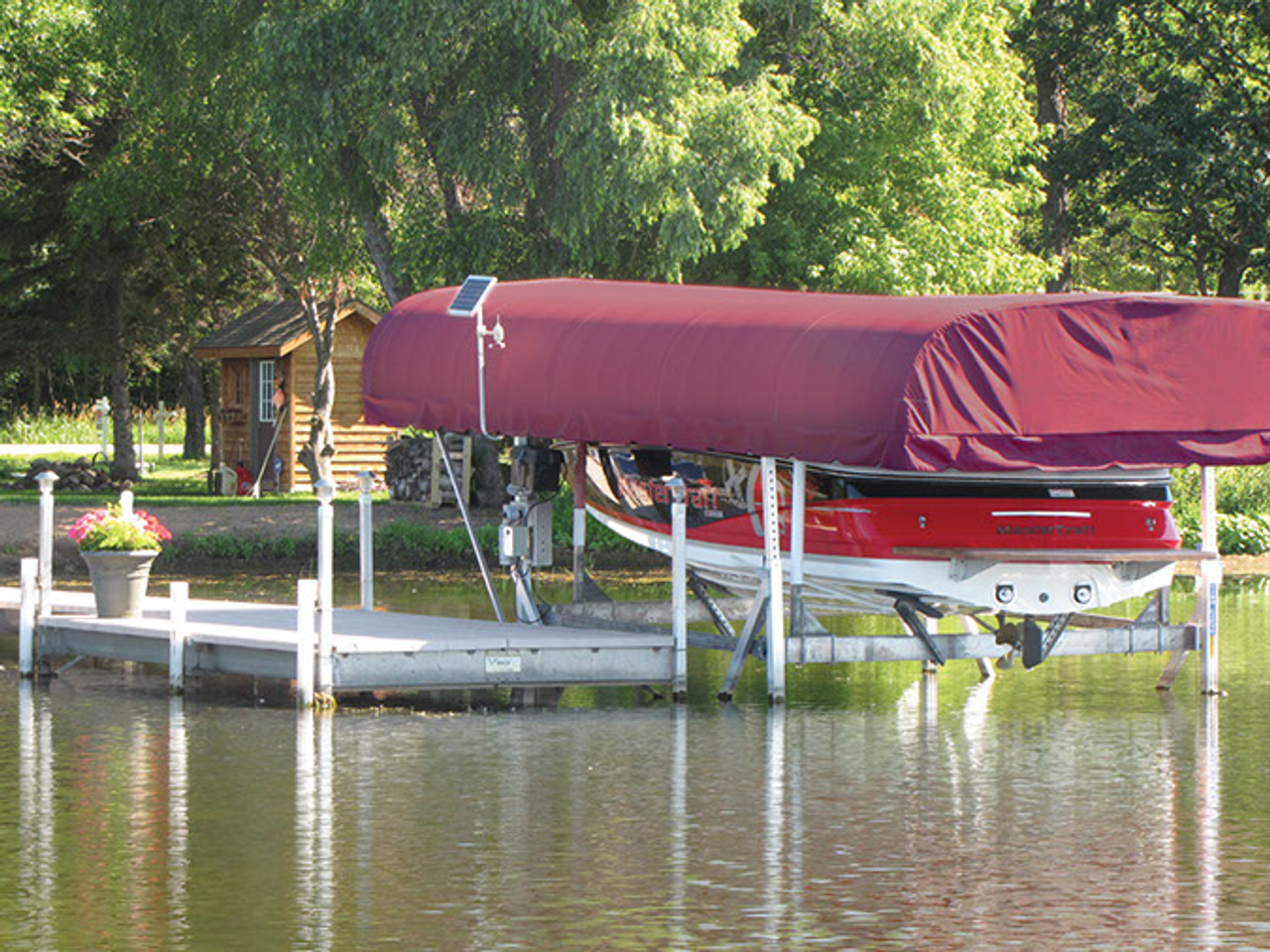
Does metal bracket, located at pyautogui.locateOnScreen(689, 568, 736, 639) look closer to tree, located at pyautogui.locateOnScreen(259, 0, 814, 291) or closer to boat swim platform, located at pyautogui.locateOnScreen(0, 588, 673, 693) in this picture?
boat swim platform, located at pyautogui.locateOnScreen(0, 588, 673, 693)

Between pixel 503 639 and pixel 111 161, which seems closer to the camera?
pixel 503 639

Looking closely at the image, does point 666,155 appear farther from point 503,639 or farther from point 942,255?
point 503,639

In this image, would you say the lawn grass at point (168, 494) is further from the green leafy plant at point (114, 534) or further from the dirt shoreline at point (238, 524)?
the green leafy plant at point (114, 534)

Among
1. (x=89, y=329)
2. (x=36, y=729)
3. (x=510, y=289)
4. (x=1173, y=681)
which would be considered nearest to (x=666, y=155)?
(x=510, y=289)

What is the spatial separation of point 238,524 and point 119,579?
52.8 ft

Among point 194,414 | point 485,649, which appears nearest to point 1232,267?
point 194,414

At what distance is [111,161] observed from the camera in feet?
147

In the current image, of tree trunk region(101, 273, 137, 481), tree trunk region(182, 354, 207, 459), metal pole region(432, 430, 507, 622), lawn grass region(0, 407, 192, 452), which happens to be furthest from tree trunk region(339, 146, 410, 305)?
lawn grass region(0, 407, 192, 452)

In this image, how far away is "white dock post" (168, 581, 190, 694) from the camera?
63.9 ft

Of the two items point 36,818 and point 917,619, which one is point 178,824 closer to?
point 36,818

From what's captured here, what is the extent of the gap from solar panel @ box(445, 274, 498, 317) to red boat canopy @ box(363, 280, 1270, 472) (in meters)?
0.42

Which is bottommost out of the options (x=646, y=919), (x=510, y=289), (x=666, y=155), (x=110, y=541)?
(x=646, y=919)

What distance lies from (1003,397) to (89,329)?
34597mm

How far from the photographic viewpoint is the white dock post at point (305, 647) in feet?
59.2
